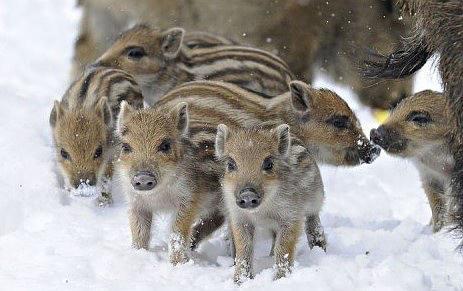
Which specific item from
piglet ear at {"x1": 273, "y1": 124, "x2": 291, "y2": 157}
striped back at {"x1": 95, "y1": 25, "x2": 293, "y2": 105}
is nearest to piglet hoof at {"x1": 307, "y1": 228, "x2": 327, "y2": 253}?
piglet ear at {"x1": 273, "y1": 124, "x2": 291, "y2": 157}

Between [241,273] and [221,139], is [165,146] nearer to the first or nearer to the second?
[221,139]

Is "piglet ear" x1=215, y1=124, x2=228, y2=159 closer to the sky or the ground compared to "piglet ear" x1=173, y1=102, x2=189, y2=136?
closer to the sky

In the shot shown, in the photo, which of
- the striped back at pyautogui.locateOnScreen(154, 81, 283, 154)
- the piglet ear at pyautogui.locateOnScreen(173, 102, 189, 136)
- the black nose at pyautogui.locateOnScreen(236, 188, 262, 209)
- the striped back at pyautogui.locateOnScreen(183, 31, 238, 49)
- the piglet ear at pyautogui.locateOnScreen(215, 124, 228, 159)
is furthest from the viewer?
the striped back at pyautogui.locateOnScreen(183, 31, 238, 49)

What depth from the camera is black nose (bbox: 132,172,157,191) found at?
535 cm

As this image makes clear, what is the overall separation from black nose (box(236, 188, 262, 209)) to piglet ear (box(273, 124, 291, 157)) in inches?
14.1

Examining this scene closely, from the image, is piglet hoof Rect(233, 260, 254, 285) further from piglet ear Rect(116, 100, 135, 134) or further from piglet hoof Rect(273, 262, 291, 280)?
piglet ear Rect(116, 100, 135, 134)

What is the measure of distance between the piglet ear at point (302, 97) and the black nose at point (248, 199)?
1161 mm

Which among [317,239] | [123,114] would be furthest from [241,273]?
[123,114]

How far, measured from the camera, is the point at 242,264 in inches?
209

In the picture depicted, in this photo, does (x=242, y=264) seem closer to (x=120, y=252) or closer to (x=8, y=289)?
(x=120, y=252)

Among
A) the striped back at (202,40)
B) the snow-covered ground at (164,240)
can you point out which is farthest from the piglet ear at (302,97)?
the striped back at (202,40)

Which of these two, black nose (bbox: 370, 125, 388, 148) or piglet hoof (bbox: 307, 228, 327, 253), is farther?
black nose (bbox: 370, 125, 388, 148)

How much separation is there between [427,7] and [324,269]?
1.18 metres

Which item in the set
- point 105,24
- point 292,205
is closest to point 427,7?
point 292,205
